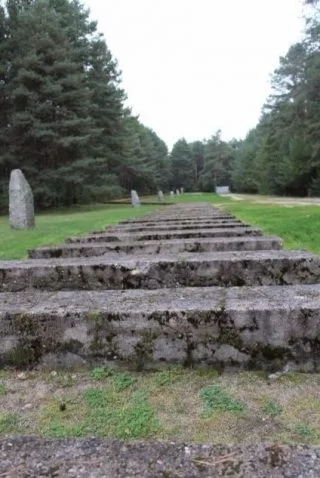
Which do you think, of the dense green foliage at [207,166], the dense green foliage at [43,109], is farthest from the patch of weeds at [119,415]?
the dense green foliage at [207,166]

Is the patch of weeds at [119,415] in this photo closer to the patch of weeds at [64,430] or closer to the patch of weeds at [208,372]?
the patch of weeds at [64,430]

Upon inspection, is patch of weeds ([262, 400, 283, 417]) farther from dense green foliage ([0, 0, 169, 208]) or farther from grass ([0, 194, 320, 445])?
dense green foliage ([0, 0, 169, 208])

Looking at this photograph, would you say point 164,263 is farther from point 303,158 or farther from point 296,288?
point 303,158

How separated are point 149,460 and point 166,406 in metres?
0.30

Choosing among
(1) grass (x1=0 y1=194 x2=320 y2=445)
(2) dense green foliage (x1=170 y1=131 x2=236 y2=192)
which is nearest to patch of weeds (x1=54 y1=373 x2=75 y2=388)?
(1) grass (x1=0 y1=194 x2=320 y2=445)

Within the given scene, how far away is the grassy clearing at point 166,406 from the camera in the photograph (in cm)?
119

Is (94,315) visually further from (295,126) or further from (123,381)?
(295,126)

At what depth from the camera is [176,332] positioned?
1587mm

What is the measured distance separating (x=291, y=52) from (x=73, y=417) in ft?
93.2

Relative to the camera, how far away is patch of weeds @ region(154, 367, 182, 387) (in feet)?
4.94

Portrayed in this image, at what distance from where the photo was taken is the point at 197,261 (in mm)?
2391

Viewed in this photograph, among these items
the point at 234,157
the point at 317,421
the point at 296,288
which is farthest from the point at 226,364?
the point at 234,157

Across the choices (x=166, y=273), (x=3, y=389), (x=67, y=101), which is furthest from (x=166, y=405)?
(x=67, y=101)

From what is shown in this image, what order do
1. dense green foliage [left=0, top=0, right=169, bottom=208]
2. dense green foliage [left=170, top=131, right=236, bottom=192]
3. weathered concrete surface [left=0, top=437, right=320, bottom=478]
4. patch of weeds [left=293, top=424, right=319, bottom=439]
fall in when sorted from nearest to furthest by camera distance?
weathered concrete surface [left=0, top=437, right=320, bottom=478] < patch of weeds [left=293, top=424, right=319, bottom=439] < dense green foliage [left=0, top=0, right=169, bottom=208] < dense green foliage [left=170, top=131, right=236, bottom=192]
